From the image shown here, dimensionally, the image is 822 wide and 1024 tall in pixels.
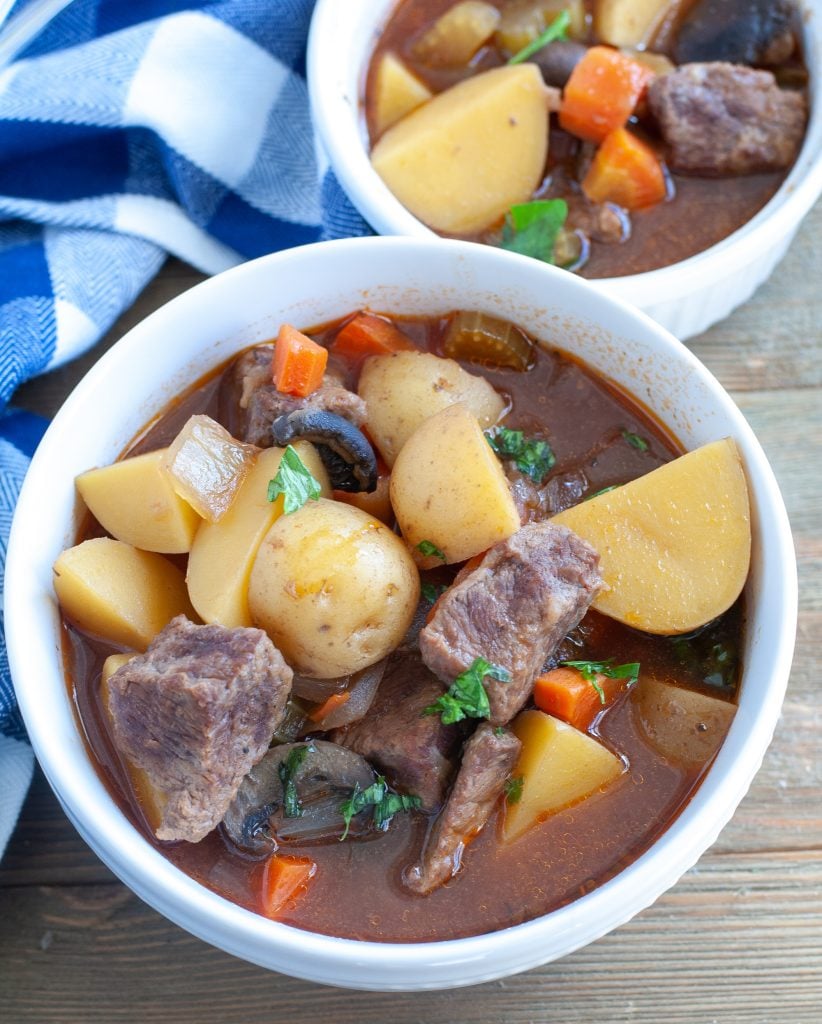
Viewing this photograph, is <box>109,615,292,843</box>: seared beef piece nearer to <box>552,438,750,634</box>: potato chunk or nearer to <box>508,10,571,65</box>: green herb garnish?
<box>552,438,750,634</box>: potato chunk

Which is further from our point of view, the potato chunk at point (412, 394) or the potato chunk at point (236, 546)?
the potato chunk at point (412, 394)

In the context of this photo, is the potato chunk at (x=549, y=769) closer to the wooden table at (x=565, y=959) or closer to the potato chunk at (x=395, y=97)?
the wooden table at (x=565, y=959)

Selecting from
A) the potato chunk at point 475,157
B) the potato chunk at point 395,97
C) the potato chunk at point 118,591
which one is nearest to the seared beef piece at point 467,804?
the potato chunk at point 118,591

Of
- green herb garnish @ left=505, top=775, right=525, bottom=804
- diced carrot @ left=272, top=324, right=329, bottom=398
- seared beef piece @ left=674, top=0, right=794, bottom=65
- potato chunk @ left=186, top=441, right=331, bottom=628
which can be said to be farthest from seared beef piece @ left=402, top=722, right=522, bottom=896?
seared beef piece @ left=674, top=0, right=794, bottom=65

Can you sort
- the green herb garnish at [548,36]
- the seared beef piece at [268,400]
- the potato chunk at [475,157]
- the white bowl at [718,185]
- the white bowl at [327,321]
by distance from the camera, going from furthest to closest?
the green herb garnish at [548,36], the potato chunk at [475,157], the white bowl at [718,185], the seared beef piece at [268,400], the white bowl at [327,321]

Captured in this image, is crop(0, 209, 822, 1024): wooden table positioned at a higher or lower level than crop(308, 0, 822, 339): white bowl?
lower

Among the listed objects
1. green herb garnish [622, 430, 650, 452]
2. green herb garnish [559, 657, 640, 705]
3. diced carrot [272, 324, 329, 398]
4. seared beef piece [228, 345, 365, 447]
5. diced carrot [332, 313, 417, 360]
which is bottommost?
green herb garnish [559, 657, 640, 705]

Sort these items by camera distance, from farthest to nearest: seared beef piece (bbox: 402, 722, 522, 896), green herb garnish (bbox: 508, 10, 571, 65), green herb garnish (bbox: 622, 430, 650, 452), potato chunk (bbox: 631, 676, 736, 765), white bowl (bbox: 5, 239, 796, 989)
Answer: green herb garnish (bbox: 508, 10, 571, 65)
green herb garnish (bbox: 622, 430, 650, 452)
potato chunk (bbox: 631, 676, 736, 765)
seared beef piece (bbox: 402, 722, 522, 896)
white bowl (bbox: 5, 239, 796, 989)
